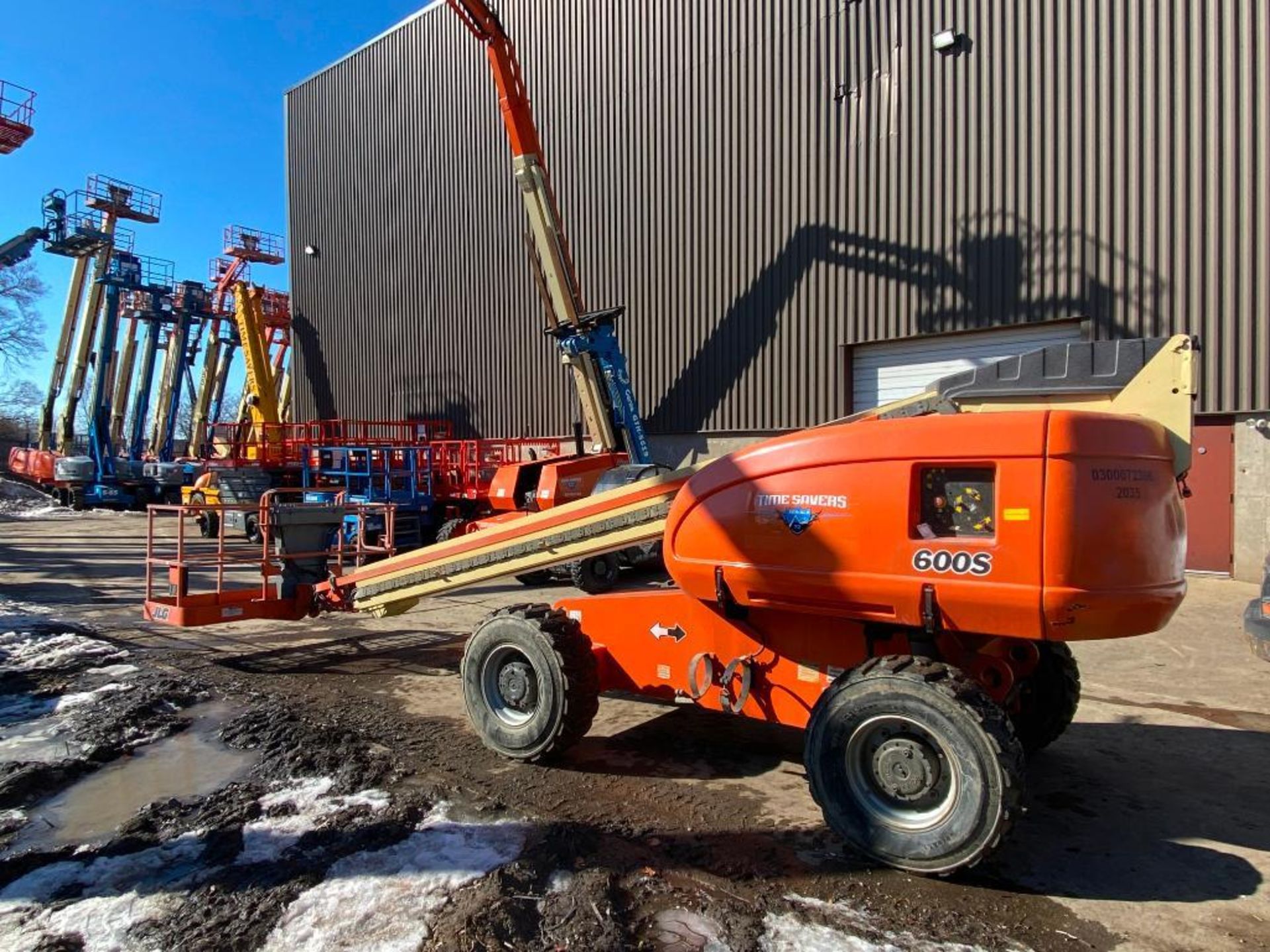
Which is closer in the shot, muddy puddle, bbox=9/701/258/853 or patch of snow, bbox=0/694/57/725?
muddy puddle, bbox=9/701/258/853

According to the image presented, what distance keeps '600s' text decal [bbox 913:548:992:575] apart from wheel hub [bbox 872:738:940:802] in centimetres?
76

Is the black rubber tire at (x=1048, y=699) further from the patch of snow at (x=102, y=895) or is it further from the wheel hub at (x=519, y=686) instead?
the patch of snow at (x=102, y=895)

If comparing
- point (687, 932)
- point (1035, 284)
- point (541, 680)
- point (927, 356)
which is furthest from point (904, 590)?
point (927, 356)

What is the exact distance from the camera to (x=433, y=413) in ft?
75.6

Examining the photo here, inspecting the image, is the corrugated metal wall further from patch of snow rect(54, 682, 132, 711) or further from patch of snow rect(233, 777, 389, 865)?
patch of snow rect(233, 777, 389, 865)

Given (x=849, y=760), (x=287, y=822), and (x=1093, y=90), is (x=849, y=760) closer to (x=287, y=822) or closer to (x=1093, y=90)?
(x=287, y=822)

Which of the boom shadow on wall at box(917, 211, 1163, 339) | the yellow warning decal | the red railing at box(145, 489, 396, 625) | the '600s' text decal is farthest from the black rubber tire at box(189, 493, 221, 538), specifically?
the '600s' text decal

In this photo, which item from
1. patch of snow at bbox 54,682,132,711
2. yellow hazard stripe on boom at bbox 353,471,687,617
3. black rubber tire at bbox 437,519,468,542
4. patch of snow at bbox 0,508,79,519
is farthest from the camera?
patch of snow at bbox 0,508,79,519

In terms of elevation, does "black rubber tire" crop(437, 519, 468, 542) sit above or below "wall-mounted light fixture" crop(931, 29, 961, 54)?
below

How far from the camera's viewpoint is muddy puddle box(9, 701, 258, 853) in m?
4.23

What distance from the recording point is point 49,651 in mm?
7898

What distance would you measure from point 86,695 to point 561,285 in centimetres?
1119

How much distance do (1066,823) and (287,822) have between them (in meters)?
3.93

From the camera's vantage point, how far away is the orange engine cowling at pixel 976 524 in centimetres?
334
